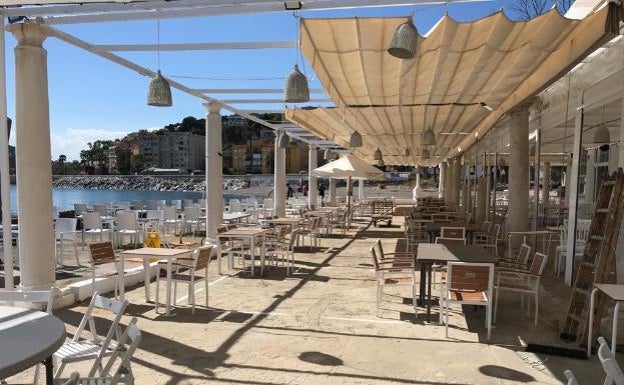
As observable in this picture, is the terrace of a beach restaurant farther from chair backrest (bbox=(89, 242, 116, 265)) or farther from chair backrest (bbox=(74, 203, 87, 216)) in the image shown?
chair backrest (bbox=(74, 203, 87, 216))

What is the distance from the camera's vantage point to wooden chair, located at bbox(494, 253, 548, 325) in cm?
500

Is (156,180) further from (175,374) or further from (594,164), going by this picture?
(175,374)

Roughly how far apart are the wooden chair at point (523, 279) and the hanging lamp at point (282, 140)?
9691 millimetres

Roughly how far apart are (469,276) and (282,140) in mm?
10583

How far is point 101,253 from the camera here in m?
5.85

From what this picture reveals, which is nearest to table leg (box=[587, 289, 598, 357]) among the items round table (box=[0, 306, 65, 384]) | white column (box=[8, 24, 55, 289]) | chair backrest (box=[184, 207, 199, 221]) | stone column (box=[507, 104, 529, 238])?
round table (box=[0, 306, 65, 384])

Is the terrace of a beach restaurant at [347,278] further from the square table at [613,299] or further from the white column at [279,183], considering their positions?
the white column at [279,183]

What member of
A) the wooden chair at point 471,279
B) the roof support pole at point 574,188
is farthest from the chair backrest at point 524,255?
the wooden chair at point 471,279

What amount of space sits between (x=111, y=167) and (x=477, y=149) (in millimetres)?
129710

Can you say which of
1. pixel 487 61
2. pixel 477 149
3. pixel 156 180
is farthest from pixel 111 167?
pixel 487 61

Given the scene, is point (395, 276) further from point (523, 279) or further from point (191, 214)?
point (191, 214)

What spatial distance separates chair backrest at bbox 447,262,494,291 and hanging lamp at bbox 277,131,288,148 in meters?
10.5

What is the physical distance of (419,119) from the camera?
993 centimetres

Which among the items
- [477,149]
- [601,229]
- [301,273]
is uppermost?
[477,149]
